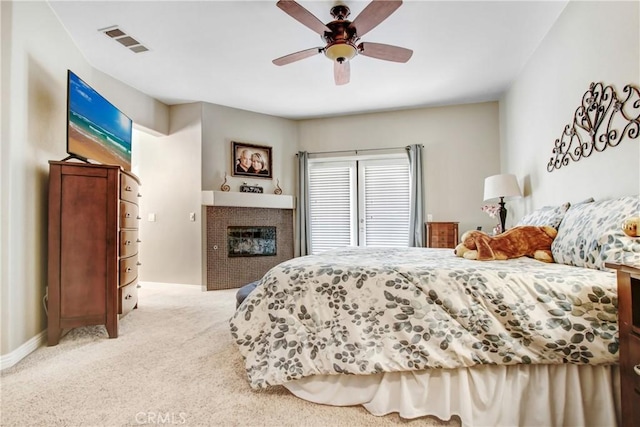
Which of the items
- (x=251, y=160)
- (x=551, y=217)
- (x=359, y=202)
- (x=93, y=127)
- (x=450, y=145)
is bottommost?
(x=551, y=217)

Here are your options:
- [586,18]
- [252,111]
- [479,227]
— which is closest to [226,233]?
[252,111]

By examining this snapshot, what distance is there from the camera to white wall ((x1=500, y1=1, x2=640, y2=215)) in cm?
178

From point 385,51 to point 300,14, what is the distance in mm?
803

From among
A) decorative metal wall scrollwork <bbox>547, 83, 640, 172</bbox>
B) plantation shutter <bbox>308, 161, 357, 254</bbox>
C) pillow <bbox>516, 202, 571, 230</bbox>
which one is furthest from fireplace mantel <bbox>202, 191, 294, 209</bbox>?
decorative metal wall scrollwork <bbox>547, 83, 640, 172</bbox>

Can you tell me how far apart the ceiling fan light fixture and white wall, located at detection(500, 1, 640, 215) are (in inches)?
64.2

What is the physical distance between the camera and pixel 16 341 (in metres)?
2.03

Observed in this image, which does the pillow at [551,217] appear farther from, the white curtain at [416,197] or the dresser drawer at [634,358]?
the white curtain at [416,197]

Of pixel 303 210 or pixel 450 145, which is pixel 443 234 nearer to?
pixel 450 145

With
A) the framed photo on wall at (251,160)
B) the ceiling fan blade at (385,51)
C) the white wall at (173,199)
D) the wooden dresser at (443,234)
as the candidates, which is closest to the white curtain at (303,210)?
the framed photo on wall at (251,160)

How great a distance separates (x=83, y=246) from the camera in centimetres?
235

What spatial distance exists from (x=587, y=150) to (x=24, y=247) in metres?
4.08

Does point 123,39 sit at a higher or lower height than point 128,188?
higher

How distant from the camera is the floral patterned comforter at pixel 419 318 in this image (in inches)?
49.0

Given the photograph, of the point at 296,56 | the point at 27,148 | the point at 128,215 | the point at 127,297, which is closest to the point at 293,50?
the point at 296,56
